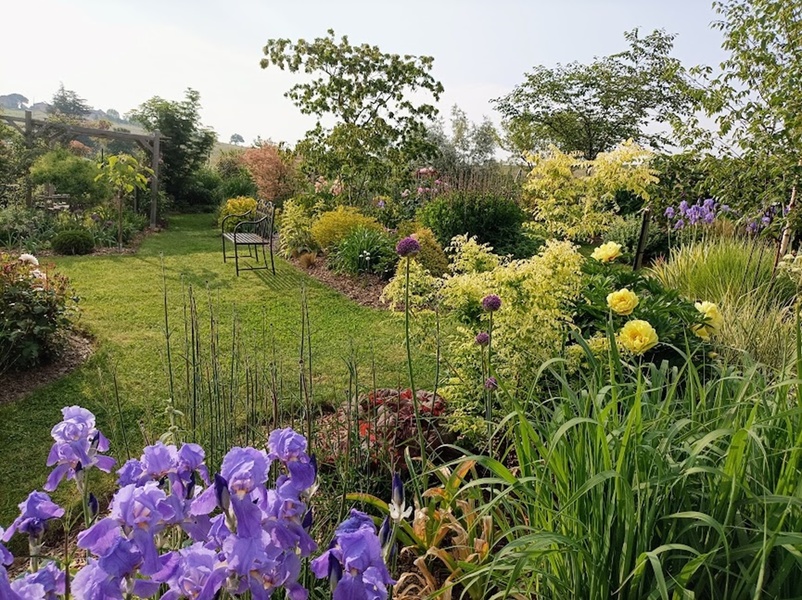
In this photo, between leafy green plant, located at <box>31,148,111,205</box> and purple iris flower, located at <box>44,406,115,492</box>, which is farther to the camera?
leafy green plant, located at <box>31,148,111,205</box>

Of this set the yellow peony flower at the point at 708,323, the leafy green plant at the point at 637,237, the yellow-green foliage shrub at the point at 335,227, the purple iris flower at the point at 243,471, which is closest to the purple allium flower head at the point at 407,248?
the purple iris flower at the point at 243,471

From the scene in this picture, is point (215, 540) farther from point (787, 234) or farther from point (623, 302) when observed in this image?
point (787, 234)

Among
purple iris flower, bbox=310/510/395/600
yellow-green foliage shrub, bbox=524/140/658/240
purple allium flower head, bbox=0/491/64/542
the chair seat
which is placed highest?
yellow-green foliage shrub, bbox=524/140/658/240

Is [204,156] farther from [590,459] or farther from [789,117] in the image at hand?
[590,459]

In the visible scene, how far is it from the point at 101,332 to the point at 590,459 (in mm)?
4968

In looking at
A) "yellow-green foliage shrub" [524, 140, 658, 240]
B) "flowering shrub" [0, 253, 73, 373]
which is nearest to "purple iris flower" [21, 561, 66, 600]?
"flowering shrub" [0, 253, 73, 373]

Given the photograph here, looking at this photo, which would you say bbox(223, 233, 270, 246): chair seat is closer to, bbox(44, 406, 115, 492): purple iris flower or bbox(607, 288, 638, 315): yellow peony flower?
bbox(607, 288, 638, 315): yellow peony flower

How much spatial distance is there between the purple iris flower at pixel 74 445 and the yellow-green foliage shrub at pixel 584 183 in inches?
194

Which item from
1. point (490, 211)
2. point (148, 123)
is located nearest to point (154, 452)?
point (490, 211)

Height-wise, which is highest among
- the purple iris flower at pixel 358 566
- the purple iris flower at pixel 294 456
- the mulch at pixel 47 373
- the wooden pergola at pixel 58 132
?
the wooden pergola at pixel 58 132

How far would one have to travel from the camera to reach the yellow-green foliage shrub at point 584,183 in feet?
17.6

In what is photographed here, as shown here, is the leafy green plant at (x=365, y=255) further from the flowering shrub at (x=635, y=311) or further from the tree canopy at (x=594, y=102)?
the tree canopy at (x=594, y=102)

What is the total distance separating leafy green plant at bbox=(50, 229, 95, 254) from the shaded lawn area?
408 mm

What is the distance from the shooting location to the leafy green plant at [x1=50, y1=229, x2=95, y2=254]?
8.57 metres
